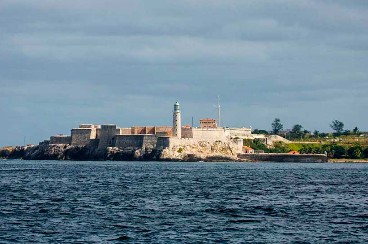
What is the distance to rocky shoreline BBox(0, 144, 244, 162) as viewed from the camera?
132 metres

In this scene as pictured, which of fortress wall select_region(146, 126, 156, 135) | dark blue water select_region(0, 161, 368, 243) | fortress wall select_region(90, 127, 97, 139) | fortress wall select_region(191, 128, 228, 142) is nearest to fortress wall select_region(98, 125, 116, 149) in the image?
fortress wall select_region(90, 127, 97, 139)

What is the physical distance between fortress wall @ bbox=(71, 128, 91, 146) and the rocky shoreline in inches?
32.7

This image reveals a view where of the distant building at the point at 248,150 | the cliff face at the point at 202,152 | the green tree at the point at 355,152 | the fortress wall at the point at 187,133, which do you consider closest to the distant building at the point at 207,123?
the distant building at the point at 248,150

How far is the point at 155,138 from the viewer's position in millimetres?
131875

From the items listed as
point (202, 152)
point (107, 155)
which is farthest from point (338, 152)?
point (107, 155)

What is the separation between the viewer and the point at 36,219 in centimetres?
3175

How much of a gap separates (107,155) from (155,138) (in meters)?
9.42

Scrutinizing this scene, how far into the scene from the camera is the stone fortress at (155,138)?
132000 millimetres

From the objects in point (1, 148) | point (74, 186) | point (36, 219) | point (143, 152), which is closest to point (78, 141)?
point (143, 152)

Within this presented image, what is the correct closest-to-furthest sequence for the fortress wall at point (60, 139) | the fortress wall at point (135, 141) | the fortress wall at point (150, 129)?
the fortress wall at point (135, 141) < the fortress wall at point (150, 129) < the fortress wall at point (60, 139)

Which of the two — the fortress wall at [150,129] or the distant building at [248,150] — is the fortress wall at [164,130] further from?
the distant building at [248,150]

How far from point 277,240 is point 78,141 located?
117 metres

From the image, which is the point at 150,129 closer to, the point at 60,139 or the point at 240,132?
the point at 60,139

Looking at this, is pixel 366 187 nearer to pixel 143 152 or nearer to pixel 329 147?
pixel 143 152
